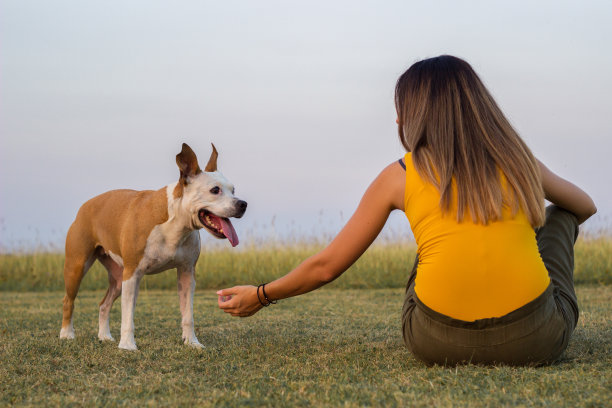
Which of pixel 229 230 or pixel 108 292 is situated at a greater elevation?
pixel 229 230

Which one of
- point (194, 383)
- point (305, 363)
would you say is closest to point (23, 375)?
point (194, 383)

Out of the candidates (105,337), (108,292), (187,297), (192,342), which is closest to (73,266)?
(108,292)

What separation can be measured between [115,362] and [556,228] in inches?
108

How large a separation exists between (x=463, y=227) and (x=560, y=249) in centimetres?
95

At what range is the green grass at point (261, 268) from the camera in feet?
38.0

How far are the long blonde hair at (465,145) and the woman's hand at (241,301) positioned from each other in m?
1.10

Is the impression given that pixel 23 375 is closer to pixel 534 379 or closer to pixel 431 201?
pixel 431 201

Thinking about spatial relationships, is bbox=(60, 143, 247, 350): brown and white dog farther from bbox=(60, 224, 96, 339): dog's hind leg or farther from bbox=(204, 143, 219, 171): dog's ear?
bbox=(60, 224, 96, 339): dog's hind leg

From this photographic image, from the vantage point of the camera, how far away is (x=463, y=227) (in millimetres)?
2906

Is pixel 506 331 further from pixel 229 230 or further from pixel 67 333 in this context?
pixel 67 333

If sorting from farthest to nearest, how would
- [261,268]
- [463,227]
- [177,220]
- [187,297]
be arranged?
[261,268] < [187,297] < [177,220] < [463,227]

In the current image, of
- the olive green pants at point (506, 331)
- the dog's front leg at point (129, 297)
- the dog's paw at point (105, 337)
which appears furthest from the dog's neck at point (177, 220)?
the olive green pants at point (506, 331)

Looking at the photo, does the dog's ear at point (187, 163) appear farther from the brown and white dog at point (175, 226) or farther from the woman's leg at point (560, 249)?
the woman's leg at point (560, 249)

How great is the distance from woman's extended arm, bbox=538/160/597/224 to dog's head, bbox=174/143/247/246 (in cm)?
218
